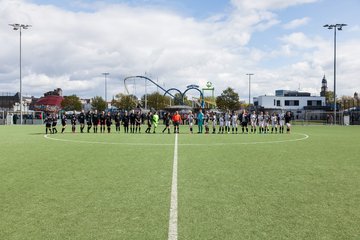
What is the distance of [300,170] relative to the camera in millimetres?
10906

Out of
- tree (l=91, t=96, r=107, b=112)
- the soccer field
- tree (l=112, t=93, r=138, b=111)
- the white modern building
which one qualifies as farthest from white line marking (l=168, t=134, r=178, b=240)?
tree (l=91, t=96, r=107, b=112)

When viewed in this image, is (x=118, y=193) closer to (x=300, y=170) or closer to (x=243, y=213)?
(x=243, y=213)

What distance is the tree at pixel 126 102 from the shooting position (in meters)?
134

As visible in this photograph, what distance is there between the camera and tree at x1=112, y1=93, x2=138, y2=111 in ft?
440

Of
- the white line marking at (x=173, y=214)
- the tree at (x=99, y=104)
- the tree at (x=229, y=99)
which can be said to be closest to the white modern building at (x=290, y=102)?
the tree at (x=229, y=99)

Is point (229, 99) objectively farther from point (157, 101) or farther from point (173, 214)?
point (173, 214)

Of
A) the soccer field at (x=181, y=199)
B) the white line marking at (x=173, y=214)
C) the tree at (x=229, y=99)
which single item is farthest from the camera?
the tree at (x=229, y=99)

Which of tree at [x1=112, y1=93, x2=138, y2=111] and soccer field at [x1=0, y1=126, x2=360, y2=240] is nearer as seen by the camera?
soccer field at [x1=0, y1=126, x2=360, y2=240]

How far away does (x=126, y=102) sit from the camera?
135875 mm

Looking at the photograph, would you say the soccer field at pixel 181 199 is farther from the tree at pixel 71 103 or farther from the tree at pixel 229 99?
the tree at pixel 71 103

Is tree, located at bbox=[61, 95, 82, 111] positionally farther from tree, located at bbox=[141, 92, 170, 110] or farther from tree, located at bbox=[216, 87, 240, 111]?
tree, located at bbox=[216, 87, 240, 111]

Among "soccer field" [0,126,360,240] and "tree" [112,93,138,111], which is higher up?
"tree" [112,93,138,111]

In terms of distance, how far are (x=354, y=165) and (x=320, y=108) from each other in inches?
4491

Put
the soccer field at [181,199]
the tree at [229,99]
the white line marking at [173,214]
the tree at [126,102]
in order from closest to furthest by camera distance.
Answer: the white line marking at [173,214] → the soccer field at [181,199] → the tree at [229,99] → the tree at [126,102]
